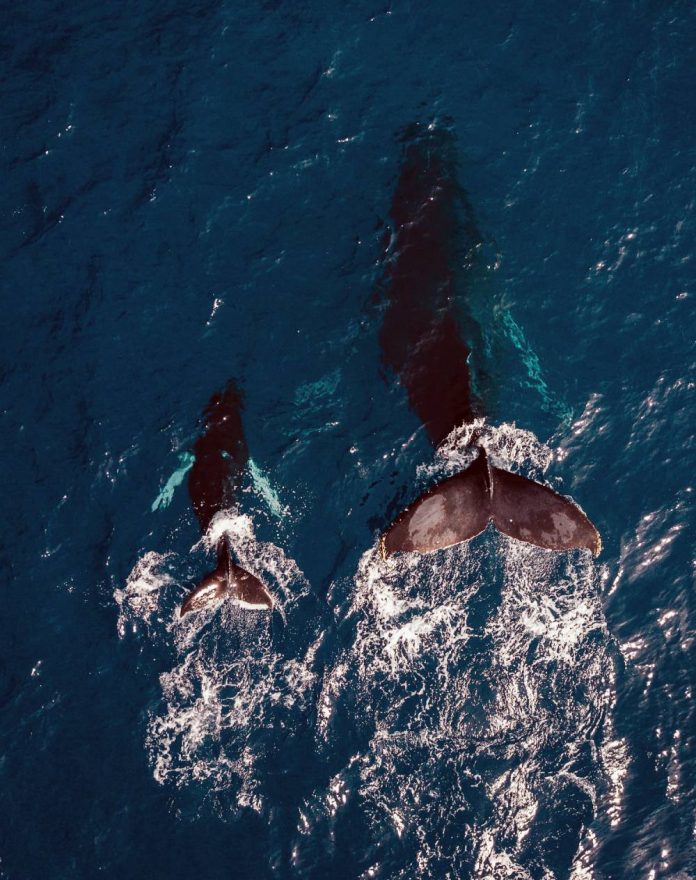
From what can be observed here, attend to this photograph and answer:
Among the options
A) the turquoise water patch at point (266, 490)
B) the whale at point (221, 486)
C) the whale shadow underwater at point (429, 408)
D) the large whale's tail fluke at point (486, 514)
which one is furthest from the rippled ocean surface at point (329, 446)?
the large whale's tail fluke at point (486, 514)

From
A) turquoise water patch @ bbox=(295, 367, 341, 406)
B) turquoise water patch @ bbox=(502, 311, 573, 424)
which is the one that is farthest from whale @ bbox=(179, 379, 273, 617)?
turquoise water patch @ bbox=(502, 311, 573, 424)

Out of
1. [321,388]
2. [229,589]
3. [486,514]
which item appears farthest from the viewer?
[321,388]

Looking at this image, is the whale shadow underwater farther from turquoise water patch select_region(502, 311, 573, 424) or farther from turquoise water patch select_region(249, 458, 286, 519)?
turquoise water patch select_region(502, 311, 573, 424)

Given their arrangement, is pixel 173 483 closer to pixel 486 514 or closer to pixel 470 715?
pixel 486 514

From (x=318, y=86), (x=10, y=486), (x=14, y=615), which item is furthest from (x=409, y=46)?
(x=14, y=615)

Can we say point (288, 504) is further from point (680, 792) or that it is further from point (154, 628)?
point (680, 792)

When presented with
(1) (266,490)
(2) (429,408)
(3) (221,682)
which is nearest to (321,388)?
(2) (429,408)
